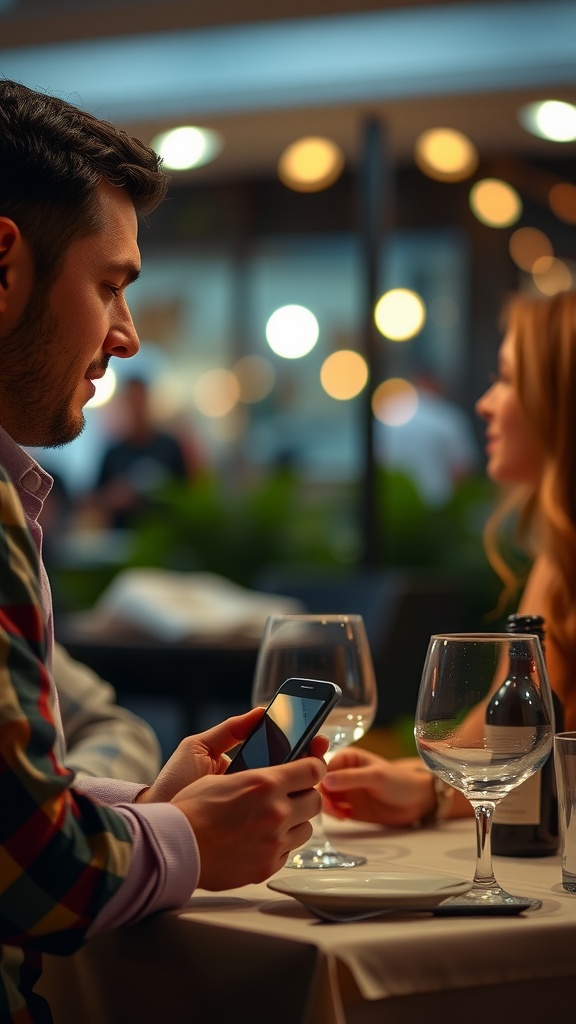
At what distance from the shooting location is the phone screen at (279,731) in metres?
1.11

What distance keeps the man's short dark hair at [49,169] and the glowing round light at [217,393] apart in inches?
368

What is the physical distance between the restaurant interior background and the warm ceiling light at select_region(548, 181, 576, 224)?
23 millimetres

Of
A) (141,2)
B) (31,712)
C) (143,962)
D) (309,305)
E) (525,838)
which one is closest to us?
(31,712)

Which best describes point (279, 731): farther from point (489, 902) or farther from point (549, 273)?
point (549, 273)

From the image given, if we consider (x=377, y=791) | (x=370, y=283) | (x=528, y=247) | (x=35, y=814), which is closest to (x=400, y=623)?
(x=370, y=283)

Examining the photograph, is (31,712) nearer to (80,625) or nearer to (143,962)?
(143,962)

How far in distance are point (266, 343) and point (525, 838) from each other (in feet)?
30.6

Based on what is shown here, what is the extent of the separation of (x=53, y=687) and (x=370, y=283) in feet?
15.4

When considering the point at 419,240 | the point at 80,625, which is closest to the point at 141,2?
the point at 80,625

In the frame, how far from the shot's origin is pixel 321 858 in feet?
4.26

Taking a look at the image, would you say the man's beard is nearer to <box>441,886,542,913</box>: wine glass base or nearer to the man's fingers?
the man's fingers

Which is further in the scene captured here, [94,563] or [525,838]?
[94,563]

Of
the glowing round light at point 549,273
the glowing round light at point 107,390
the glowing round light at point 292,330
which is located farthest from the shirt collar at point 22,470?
the glowing round light at point 292,330

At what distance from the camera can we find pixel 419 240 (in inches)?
387
